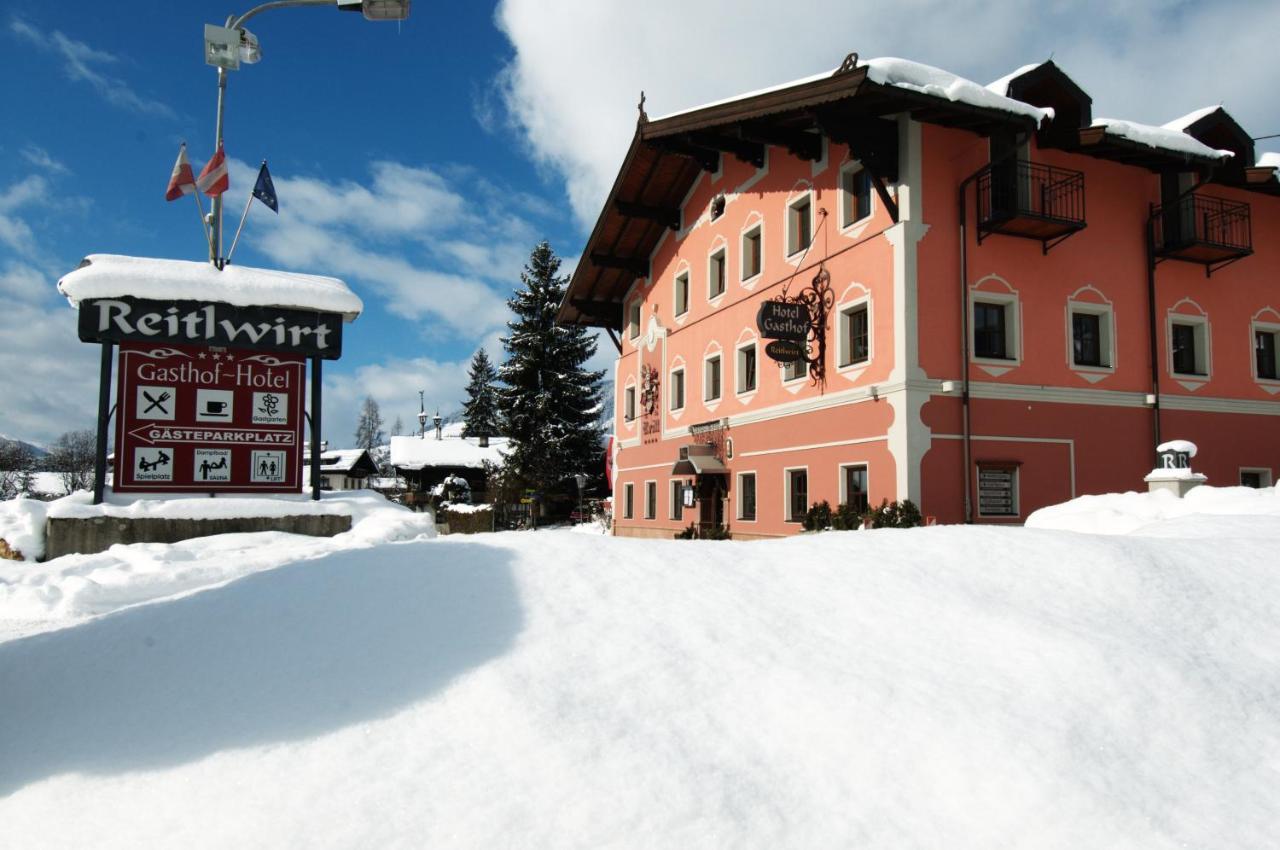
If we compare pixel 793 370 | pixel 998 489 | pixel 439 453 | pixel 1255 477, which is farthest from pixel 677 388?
pixel 439 453

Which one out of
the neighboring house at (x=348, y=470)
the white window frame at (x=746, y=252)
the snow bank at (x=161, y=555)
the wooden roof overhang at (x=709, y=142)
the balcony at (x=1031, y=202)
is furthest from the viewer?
the neighboring house at (x=348, y=470)

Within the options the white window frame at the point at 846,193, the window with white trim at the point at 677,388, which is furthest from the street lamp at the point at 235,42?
the window with white trim at the point at 677,388

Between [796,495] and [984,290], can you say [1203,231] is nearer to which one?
[984,290]

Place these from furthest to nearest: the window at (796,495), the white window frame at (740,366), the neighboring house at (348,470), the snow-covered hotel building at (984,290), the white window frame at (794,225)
A: the neighboring house at (348,470)
the white window frame at (740,366)
the white window frame at (794,225)
the window at (796,495)
the snow-covered hotel building at (984,290)

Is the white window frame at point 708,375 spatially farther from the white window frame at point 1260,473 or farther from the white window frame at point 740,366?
the white window frame at point 1260,473

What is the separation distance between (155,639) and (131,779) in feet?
4.33

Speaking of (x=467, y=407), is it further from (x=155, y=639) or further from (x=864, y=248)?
(x=155, y=639)

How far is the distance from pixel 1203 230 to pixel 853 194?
7.93m

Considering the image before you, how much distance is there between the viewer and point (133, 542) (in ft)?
37.5

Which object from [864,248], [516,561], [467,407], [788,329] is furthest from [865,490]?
[467,407]

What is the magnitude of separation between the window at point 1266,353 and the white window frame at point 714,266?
478 inches

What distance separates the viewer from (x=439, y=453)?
52188 millimetres

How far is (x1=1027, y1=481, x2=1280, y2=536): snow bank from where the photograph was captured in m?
10.2

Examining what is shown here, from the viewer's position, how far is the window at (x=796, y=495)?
17.2 metres
